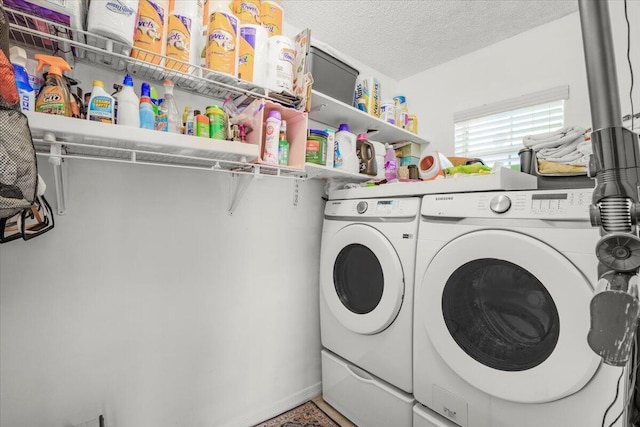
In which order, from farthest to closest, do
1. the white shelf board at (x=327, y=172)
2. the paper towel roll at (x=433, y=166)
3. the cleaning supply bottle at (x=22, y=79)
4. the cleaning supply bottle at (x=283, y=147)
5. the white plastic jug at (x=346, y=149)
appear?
the white plastic jug at (x=346, y=149), the paper towel roll at (x=433, y=166), the white shelf board at (x=327, y=172), the cleaning supply bottle at (x=283, y=147), the cleaning supply bottle at (x=22, y=79)

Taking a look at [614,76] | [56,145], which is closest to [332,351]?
[56,145]

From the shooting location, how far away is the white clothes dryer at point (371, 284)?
1.37 meters

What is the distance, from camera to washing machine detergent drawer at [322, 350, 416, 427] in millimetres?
1381

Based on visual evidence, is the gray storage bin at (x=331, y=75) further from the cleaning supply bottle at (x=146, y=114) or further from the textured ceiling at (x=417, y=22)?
the cleaning supply bottle at (x=146, y=114)

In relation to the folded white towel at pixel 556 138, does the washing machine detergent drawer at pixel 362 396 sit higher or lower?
lower

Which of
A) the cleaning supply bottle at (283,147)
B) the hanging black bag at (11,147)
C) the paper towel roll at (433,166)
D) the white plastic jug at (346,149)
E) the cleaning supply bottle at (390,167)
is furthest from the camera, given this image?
the cleaning supply bottle at (390,167)

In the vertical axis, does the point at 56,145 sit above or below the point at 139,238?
above

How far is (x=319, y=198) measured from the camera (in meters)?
1.96

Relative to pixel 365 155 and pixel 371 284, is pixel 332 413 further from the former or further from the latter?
pixel 365 155

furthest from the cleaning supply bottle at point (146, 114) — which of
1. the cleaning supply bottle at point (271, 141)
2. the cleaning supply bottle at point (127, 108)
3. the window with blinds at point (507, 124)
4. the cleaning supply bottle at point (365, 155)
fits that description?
the window with blinds at point (507, 124)

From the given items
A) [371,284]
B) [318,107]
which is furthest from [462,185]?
[318,107]

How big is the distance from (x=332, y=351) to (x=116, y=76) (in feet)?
5.90

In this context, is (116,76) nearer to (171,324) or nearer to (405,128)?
(171,324)

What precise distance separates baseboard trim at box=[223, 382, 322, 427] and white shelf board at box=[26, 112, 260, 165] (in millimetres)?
1421
